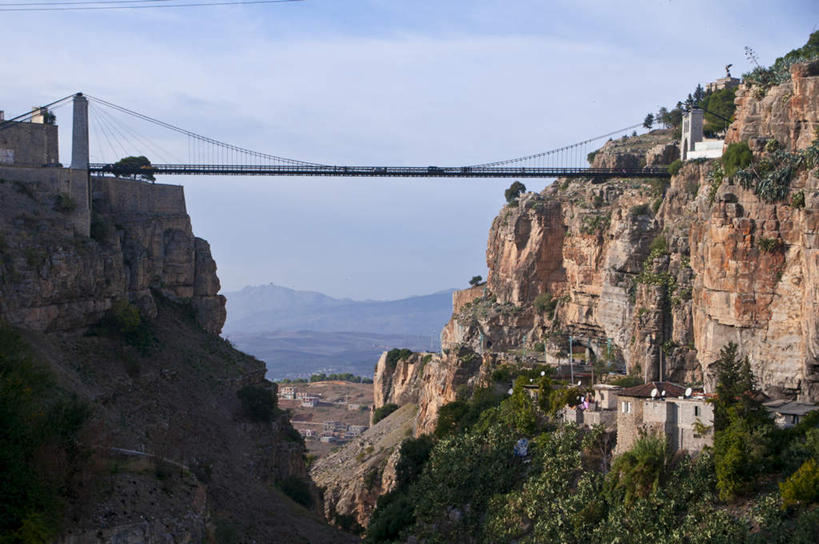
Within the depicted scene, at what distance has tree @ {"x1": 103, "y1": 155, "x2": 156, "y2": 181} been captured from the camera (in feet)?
148

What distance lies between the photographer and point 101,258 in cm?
3925

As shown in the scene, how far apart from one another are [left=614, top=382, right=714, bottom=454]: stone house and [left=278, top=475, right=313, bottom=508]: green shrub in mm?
15214

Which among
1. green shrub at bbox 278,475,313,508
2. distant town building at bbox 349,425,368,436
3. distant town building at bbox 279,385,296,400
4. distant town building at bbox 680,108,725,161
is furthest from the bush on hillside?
distant town building at bbox 279,385,296,400

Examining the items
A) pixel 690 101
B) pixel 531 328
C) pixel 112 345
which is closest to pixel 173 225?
pixel 112 345

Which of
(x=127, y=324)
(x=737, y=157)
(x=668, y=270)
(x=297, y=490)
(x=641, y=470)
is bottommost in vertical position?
(x=297, y=490)

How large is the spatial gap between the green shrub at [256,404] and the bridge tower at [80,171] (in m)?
8.82

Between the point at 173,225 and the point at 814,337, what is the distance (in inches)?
1071

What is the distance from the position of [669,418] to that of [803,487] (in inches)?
186

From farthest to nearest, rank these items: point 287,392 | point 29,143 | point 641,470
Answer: point 287,392, point 29,143, point 641,470

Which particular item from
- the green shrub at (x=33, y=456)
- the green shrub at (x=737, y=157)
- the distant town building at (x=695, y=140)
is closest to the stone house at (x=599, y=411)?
the green shrub at (x=737, y=157)

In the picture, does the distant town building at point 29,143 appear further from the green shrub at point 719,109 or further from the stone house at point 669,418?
the green shrub at point 719,109

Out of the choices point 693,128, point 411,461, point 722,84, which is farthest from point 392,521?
point 722,84

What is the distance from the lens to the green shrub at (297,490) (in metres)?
40.3

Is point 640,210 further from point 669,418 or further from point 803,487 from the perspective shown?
point 803,487
